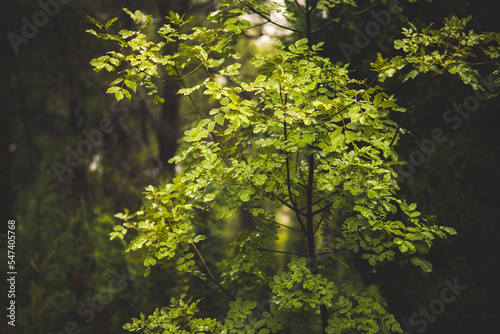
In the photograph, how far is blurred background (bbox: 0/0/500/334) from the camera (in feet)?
11.2

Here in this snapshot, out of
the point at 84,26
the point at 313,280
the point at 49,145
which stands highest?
the point at 84,26

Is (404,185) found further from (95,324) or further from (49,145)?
(49,145)

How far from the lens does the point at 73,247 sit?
16.5ft

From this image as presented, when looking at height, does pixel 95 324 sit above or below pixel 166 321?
below

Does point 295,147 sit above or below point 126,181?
below

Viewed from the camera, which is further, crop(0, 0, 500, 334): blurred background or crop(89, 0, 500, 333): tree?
crop(0, 0, 500, 334): blurred background

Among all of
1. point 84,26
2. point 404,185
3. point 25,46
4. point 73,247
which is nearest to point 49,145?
point 25,46

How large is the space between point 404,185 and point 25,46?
896cm

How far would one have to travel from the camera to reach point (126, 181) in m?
6.75

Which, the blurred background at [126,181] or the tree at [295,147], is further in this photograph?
the blurred background at [126,181]

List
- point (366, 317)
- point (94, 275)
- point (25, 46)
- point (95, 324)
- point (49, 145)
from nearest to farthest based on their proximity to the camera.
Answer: point (366, 317), point (95, 324), point (94, 275), point (25, 46), point (49, 145)

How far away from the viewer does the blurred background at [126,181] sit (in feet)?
11.2

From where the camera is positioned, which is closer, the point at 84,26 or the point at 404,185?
the point at 404,185

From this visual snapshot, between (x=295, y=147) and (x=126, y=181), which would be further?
(x=126, y=181)
